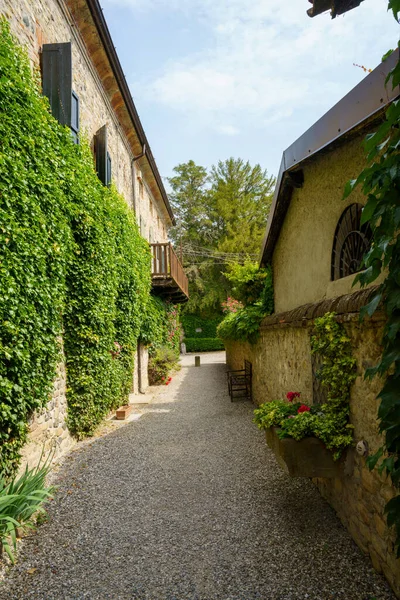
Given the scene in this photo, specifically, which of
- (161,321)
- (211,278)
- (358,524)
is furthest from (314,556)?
(211,278)

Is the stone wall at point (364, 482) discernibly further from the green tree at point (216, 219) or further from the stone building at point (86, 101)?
the green tree at point (216, 219)

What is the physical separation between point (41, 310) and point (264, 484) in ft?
11.7

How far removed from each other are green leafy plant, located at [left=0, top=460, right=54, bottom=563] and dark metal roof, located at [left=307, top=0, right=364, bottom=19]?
5.76 m

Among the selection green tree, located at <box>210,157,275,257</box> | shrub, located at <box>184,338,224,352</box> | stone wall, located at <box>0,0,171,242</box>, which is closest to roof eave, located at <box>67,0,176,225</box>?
stone wall, located at <box>0,0,171,242</box>

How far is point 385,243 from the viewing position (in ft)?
7.18

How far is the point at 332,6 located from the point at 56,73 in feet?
13.4

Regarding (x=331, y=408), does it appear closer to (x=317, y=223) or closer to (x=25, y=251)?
(x=317, y=223)

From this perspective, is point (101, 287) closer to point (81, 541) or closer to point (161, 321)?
point (81, 541)

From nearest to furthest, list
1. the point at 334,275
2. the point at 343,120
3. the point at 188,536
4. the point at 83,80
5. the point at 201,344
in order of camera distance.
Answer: the point at 188,536 < the point at 343,120 < the point at 334,275 < the point at 83,80 < the point at 201,344

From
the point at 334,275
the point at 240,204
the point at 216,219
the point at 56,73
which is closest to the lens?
the point at 334,275

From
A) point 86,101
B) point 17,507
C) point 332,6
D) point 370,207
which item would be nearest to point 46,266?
point 17,507

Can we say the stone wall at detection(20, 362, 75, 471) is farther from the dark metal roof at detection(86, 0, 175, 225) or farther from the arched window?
the dark metal roof at detection(86, 0, 175, 225)

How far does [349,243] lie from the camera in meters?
4.41

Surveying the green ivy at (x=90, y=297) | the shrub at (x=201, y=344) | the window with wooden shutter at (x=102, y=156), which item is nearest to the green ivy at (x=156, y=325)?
the green ivy at (x=90, y=297)
